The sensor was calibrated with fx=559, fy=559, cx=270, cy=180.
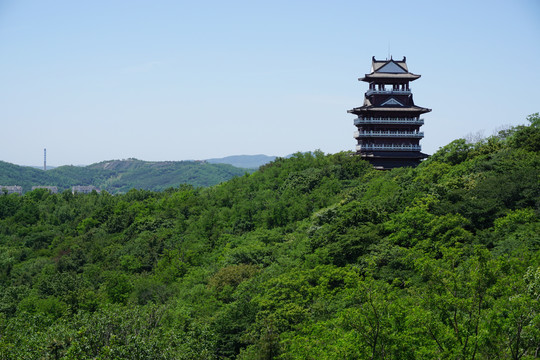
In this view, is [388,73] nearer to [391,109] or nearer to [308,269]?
[391,109]

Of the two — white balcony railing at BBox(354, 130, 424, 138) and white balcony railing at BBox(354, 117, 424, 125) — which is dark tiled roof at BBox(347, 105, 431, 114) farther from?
white balcony railing at BBox(354, 130, 424, 138)

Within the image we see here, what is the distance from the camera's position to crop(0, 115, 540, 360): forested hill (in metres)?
16.6

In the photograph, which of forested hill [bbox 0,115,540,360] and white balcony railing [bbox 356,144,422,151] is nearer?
forested hill [bbox 0,115,540,360]

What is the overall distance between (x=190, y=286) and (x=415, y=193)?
16.1 m

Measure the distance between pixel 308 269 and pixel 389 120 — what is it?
23.6 metres

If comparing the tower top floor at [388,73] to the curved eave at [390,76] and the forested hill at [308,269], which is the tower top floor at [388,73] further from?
the forested hill at [308,269]

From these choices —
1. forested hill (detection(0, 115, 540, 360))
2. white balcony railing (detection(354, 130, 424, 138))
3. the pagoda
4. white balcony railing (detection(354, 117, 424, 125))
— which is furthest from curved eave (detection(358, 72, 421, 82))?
forested hill (detection(0, 115, 540, 360))

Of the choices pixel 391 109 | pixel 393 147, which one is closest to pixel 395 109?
pixel 391 109

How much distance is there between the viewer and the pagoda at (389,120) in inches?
1928

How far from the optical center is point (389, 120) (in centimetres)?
4897

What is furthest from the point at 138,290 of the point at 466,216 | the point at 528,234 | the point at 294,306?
the point at 528,234

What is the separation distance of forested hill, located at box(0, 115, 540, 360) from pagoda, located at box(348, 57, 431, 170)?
6.99 feet

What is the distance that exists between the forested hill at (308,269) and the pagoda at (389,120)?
2.13m

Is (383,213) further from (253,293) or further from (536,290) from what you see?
(536,290)
